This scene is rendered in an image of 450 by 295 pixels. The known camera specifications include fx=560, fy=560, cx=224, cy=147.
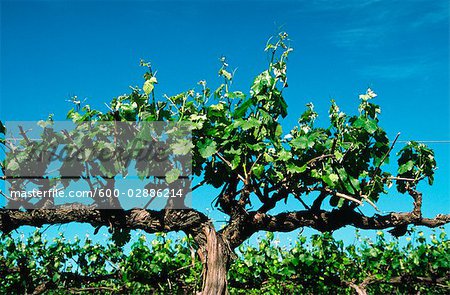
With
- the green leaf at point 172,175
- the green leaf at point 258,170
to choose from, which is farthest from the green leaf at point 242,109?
the green leaf at point 172,175

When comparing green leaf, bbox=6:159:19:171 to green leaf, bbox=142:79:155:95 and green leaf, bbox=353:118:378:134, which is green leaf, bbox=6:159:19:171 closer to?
green leaf, bbox=142:79:155:95

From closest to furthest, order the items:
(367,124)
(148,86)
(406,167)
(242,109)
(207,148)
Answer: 1. (148,86)
2. (207,148)
3. (242,109)
4. (367,124)
5. (406,167)

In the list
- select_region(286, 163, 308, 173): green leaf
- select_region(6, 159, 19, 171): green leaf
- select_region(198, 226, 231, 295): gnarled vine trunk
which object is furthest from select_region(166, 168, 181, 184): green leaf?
select_region(6, 159, 19, 171): green leaf

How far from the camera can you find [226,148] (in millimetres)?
4379

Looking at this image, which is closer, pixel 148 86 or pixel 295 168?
pixel 148 86

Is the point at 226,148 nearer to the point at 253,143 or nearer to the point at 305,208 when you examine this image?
the point at 253,143

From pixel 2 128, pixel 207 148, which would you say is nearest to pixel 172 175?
pixel 207 148

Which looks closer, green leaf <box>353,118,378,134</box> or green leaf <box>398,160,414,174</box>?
green leaf <box>353,118,378,134</box>

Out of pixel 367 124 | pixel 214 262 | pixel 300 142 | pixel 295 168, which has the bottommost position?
pixel 214 262

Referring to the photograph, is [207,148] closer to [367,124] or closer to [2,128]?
[367,124]

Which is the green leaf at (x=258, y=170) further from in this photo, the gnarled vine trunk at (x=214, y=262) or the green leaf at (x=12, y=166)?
the green leaf at (x=12, y=166)

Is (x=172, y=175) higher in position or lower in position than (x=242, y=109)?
lower

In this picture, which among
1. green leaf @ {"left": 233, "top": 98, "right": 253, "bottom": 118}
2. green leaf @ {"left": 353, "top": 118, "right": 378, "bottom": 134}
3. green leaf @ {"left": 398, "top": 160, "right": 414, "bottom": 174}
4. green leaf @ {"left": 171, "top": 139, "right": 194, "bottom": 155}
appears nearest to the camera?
green leaf @ {"left": 171, "top": 139, "right": 194, "bottom": 155}

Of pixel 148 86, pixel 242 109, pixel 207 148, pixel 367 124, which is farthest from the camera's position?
pixel 367 124
